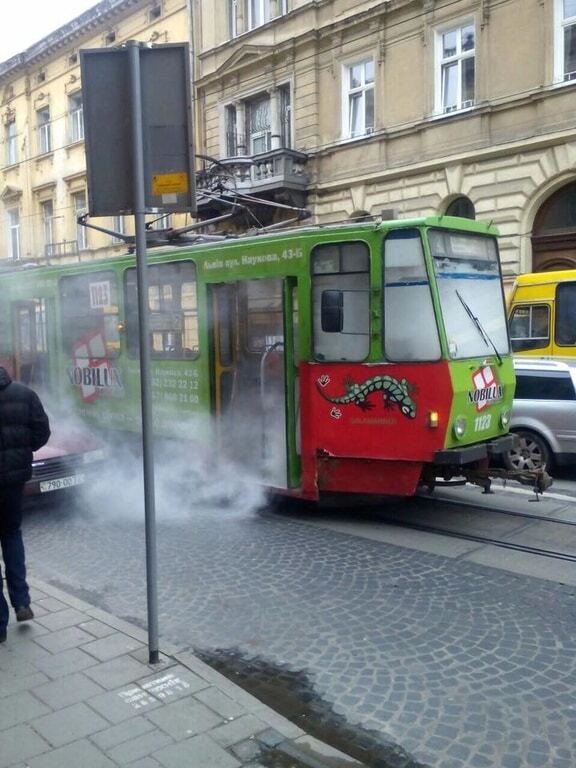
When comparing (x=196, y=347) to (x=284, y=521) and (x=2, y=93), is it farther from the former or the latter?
(x=2, y=93)

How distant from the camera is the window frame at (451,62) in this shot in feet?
57.7

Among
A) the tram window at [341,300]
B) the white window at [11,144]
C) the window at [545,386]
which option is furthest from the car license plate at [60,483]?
the white window at [11,144]

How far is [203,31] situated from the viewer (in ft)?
79.8

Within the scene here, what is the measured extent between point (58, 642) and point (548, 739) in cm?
277

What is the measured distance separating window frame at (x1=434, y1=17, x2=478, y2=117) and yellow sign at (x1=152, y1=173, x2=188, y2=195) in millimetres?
14912

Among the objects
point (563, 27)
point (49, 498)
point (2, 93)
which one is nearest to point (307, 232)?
point (49, 498)

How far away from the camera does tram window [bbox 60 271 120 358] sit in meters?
10.1

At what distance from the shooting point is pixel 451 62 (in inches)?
711

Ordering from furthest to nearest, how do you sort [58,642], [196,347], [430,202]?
[430,202] < [196,347] < [58,642]

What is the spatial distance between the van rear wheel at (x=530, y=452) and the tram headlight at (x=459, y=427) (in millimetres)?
3203

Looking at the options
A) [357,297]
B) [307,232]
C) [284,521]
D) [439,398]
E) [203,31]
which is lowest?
[284,521]

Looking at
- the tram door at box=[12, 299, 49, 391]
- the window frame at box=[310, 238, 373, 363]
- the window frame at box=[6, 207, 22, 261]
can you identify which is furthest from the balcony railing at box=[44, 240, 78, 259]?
the window frame at box=[310, 238, 373, 363]

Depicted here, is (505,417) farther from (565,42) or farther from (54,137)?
(54,137)

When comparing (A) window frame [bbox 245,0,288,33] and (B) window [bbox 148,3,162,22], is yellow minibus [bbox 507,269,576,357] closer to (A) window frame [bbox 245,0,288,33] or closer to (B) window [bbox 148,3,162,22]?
(A) window frame [bbox 245,0,288,33]
